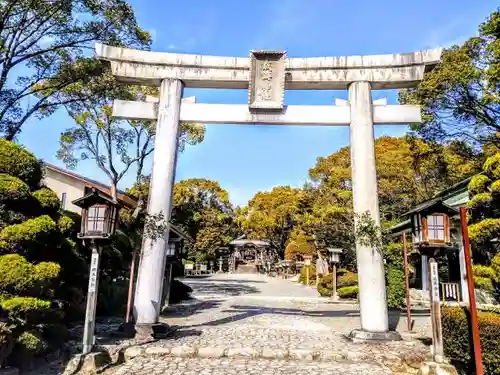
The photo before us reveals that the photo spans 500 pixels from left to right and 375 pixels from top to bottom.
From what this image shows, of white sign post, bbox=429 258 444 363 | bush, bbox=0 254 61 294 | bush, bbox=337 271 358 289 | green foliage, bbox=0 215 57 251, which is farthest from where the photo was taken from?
bush, bbox=337 271 358 289

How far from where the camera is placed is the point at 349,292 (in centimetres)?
1861

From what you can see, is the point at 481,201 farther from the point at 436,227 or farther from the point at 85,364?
the point at 85,364

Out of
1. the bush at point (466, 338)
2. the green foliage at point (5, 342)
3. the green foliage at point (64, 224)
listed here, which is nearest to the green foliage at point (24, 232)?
the green foliage at point (64, 224)

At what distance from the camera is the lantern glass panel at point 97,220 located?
22.1 feet

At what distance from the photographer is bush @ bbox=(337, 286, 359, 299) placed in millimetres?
18541

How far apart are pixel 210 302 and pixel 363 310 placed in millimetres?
8684

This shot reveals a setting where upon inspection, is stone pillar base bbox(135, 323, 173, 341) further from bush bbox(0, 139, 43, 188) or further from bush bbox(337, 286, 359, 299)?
bush bbox(337, 286, 359, 299)

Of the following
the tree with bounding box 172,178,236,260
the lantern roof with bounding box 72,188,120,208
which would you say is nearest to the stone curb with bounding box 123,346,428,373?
the lantern roof with bounding box 72,188,120,208

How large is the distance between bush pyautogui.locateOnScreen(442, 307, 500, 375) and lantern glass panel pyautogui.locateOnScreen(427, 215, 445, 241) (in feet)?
4.35

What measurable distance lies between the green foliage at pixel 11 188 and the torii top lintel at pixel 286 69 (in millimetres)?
3855

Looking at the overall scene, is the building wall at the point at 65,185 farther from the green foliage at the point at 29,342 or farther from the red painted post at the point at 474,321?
the red painted post at the point at 474,321

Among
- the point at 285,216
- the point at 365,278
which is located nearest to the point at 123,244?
the point at 365,278

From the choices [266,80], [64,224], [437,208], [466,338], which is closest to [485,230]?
[437,208]

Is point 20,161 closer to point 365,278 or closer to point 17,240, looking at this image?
point 17,240
